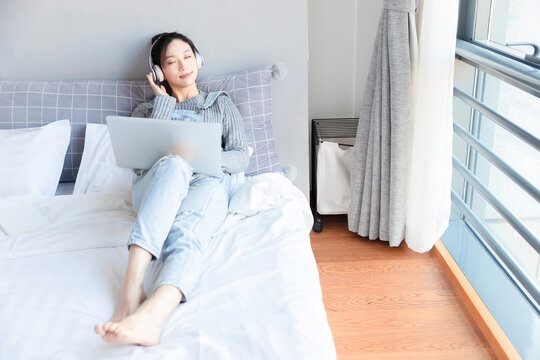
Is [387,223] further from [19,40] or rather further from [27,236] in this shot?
[19,40]

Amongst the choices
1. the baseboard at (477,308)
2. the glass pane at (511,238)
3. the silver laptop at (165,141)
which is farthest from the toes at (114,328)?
the glass pane at (511,238)

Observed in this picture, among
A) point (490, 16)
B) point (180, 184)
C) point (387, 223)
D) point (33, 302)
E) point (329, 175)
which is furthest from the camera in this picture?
point (329, 175)

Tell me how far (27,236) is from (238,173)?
0.78 m

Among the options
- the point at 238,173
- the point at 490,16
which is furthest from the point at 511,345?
the point at 490,16

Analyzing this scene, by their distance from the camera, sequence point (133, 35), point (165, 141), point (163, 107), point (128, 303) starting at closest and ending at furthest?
point (128, 303), point (165, 141), point (163, 107), point (133, 35)

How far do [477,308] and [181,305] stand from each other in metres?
1.13

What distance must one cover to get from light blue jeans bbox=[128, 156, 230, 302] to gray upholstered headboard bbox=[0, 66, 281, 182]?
0.44m

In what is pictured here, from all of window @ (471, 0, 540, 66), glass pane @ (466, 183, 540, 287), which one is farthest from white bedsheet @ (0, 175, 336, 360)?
window @ (471, 0, 540, 66)

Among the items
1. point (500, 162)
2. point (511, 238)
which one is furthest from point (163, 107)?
point (511, 238)

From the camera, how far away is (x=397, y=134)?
2.36 m

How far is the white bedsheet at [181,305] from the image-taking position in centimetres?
136

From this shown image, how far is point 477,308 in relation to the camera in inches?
82.4

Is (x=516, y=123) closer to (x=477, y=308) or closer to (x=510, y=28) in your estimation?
(x=510, y=28)

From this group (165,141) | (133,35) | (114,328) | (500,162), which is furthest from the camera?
(133,35)
